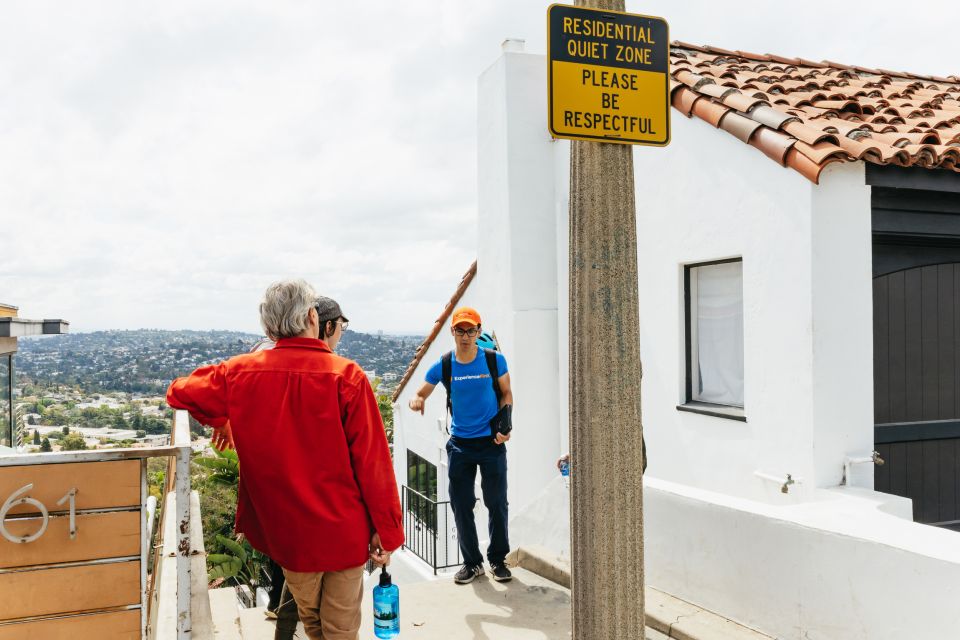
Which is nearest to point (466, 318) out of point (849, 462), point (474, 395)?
point (474, 395)

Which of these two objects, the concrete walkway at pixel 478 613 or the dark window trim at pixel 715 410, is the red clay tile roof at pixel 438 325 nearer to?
the dark window trim at pixel 715 410

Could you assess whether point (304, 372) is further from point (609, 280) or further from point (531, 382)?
point (531, 382)

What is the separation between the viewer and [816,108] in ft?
21.3

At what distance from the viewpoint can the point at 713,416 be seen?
21.2 ft

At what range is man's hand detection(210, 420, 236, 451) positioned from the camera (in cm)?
333

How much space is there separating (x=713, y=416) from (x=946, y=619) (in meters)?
3.24

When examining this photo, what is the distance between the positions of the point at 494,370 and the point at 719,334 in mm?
2497

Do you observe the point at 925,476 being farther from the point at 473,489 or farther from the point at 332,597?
the point at 332,597

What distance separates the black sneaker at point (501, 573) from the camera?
5.41m

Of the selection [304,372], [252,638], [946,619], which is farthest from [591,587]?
[252,638]

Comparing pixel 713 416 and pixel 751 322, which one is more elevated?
pixel 751 322

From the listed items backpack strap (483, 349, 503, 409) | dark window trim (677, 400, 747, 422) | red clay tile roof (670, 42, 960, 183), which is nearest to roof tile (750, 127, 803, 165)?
red clay tile roof (670, 42, 960, 183)

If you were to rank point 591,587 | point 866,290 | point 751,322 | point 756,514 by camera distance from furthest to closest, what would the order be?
point 751,322 → point 866,290 → point 756,514 → point 591,587

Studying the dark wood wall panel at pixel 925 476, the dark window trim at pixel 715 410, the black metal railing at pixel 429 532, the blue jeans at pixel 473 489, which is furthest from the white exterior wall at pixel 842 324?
the black metal railing at pixel 429 532
